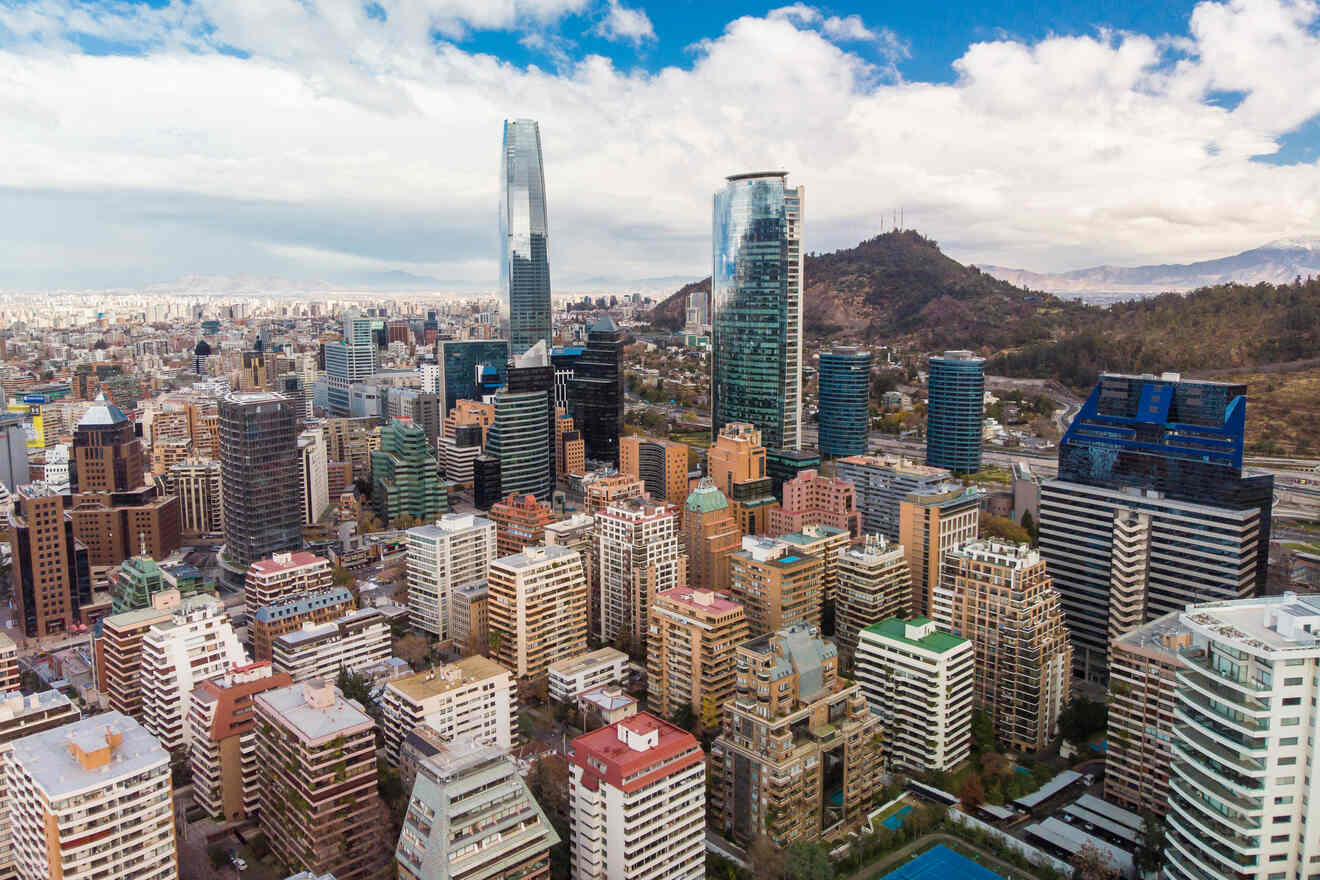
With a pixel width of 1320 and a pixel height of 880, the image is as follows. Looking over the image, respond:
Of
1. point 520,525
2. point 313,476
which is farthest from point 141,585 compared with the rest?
point 313,476

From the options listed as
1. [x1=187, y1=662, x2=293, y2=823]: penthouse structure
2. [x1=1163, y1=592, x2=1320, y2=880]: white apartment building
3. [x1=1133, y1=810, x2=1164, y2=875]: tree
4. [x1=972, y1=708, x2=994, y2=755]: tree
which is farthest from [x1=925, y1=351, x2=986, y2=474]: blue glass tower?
[x1=187, y1=662, x2=293, y2=823]: penthouse structure

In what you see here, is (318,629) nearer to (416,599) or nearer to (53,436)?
(416,599)

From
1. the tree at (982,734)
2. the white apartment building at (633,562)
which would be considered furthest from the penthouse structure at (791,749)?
the white apartment building at (633,562)

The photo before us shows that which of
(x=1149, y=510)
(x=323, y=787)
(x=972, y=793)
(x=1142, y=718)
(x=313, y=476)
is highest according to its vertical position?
(x=1149, y=510)

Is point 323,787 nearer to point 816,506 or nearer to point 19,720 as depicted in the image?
point 19,720

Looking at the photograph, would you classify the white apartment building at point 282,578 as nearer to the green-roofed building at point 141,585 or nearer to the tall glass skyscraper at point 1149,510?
the green-roofed building at point 141,585
